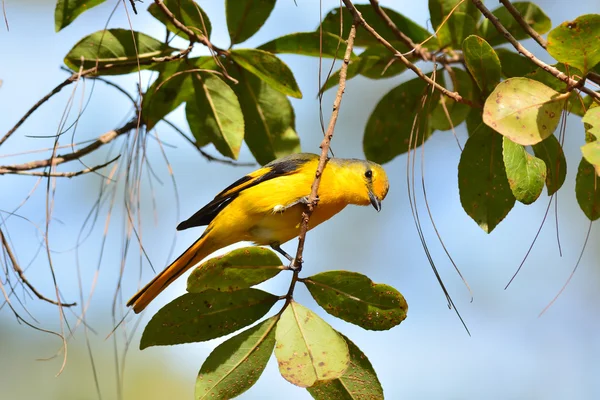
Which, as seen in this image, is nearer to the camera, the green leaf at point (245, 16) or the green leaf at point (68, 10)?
the green leaf at point (68, 10)

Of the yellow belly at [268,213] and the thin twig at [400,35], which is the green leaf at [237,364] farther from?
the yellow belly at [268,213]

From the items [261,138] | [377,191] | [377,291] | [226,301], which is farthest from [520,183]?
[377,191]

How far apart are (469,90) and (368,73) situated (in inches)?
17.6

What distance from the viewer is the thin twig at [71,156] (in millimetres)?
2482

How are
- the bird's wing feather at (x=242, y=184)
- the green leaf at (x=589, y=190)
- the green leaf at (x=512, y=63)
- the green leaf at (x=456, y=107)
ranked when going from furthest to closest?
the bird's wing feather at (x=242, y=184), the green leaf at (x=456, y=107), the green leaf at (x=512, y=63), the green leaf at (x=589, y=190)

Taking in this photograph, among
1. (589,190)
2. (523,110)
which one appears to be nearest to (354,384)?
(523,110)

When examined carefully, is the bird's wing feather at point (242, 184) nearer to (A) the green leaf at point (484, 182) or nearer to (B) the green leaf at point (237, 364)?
(A) the green leaf at point (484, 182)

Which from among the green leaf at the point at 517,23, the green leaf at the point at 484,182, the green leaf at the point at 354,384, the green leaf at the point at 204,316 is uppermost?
the green leaf at the point at 517,23

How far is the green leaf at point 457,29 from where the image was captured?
2854mm

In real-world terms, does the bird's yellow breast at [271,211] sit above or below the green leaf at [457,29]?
below

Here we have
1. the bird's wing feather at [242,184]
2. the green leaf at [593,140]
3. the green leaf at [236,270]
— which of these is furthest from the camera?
the bird's wing feather at [242,184]

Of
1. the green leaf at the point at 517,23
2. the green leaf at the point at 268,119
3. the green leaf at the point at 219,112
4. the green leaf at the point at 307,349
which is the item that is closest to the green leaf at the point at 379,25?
the green leaf at the point at 517,23

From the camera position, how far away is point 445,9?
115 inches

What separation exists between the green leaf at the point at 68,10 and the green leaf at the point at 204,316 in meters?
1.18
